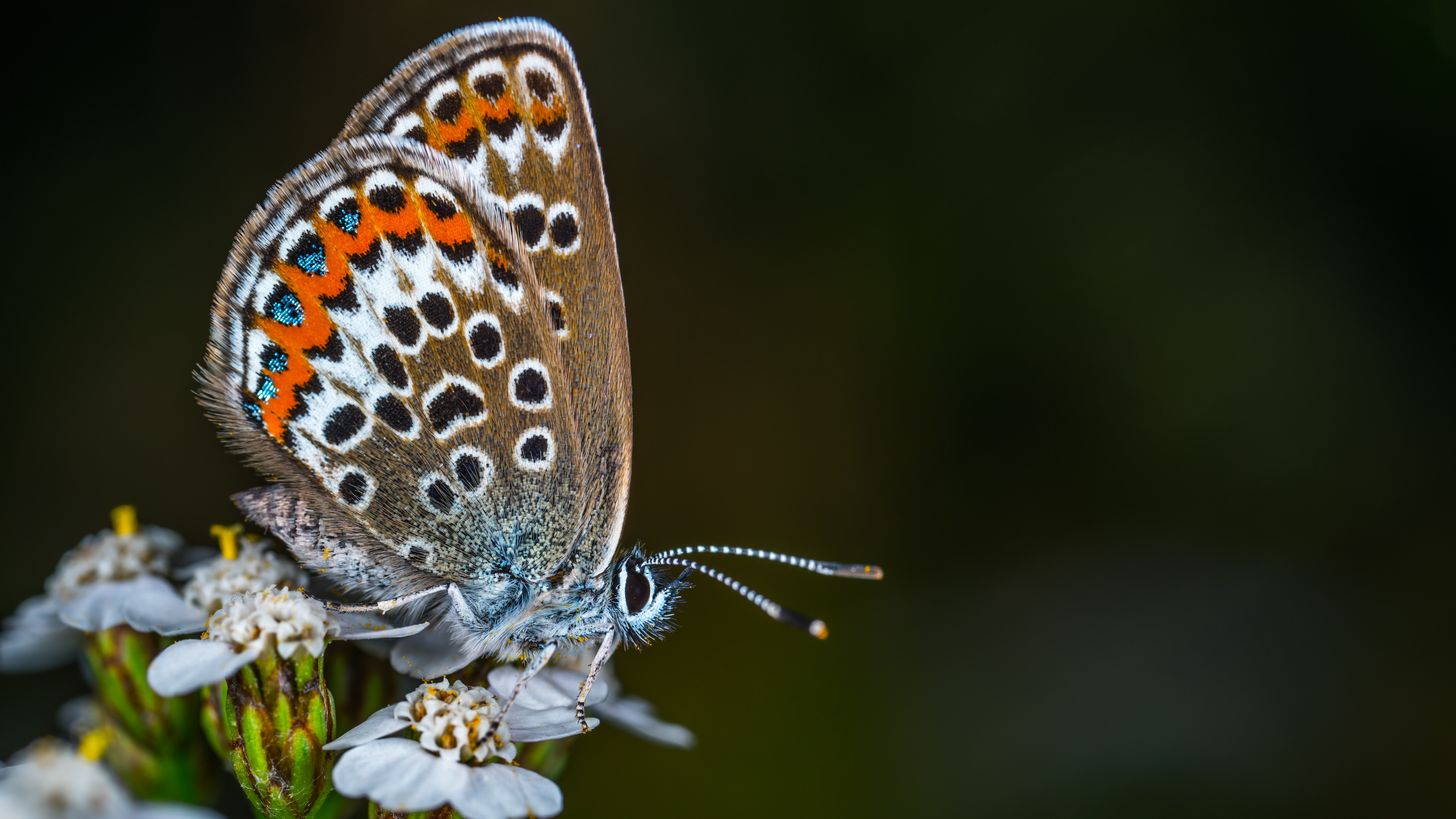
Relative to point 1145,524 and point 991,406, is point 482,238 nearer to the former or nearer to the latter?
point 991,406

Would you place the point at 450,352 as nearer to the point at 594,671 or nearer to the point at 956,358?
the point at 594,671

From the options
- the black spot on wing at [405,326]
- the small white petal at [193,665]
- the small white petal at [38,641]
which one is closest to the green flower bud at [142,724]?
the small white petal at [38,641]

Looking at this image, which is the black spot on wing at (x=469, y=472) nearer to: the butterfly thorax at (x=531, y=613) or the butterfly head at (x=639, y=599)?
the butterfly thorax at (x=531, y=613)

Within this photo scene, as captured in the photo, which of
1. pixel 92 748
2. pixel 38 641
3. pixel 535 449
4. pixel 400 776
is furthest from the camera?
pixel 38 641

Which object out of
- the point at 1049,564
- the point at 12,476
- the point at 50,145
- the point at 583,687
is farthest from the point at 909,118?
the point at 12,476

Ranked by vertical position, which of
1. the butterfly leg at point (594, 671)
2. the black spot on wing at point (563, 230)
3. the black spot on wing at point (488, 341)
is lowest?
the butterfly leg at point (594, 671)

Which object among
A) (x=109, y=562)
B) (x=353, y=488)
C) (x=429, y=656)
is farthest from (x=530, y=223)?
(x=109, y=562)
